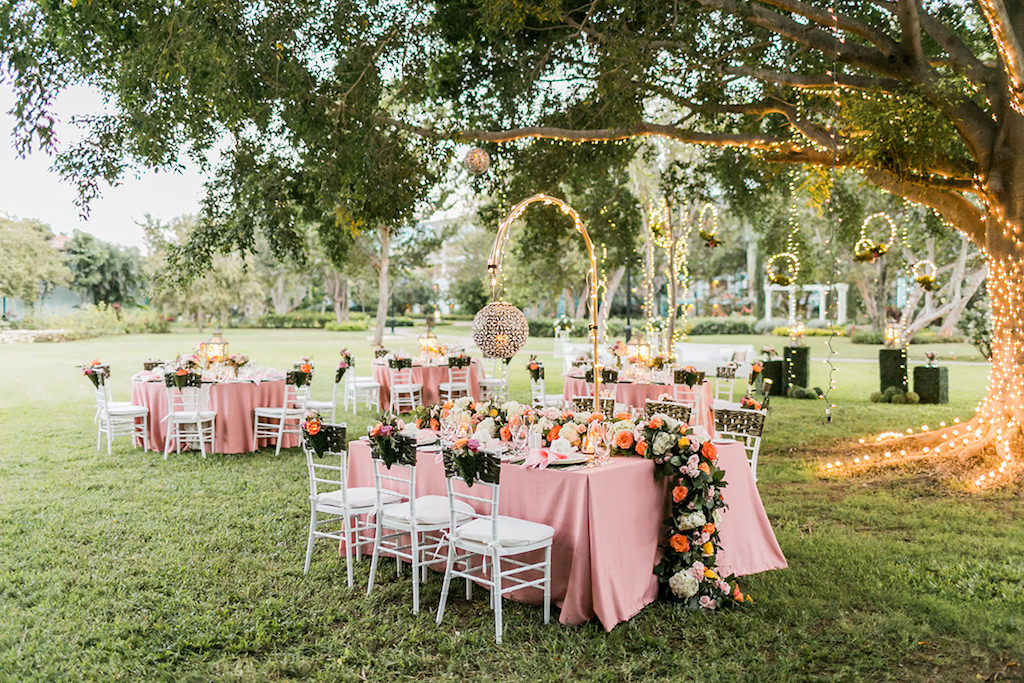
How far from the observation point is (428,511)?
4949 mm

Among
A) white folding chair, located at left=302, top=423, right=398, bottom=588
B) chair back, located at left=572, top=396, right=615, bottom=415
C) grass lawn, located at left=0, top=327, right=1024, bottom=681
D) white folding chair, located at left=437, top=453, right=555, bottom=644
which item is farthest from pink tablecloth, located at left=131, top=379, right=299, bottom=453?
white folding chair, located at left=437, top=453, right=555, bottom=644

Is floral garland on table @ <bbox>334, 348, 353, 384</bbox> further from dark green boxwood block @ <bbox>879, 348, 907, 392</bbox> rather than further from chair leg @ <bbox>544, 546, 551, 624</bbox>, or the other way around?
dark green boxwood block @ <bbox>879, 348, 907, 392</bbox>

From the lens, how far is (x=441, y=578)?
5.37 meters

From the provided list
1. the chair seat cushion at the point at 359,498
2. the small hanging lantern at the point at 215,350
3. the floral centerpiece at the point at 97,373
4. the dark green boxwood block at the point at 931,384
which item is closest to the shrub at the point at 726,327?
the dark green boxwood block at the point at 931,384

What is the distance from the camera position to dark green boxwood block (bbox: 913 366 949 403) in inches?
590

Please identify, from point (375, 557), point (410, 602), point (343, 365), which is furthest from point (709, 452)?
point (343, 365)

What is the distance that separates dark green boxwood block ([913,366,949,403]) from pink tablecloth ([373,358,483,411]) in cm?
861

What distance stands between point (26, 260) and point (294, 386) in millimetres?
17876

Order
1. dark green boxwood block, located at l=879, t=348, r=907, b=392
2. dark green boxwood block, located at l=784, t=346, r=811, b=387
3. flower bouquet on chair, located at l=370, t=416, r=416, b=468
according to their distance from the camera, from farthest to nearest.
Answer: dark green boxwood block, located at l=784, t=346, r=811, b=387 → dark green boxwood block, located at l=879, t=348, r=907, b=392 → flower bouquet on chair, located at l=370, t=416, r=416, b=468

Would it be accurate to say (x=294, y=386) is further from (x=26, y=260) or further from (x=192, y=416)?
(x=26, y=260)

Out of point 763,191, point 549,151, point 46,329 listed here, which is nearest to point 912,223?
point 763,191

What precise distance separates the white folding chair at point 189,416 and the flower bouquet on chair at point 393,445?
572 centimetres

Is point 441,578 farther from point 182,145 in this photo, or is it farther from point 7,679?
point 182,145

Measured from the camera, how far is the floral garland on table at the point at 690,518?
468cm
